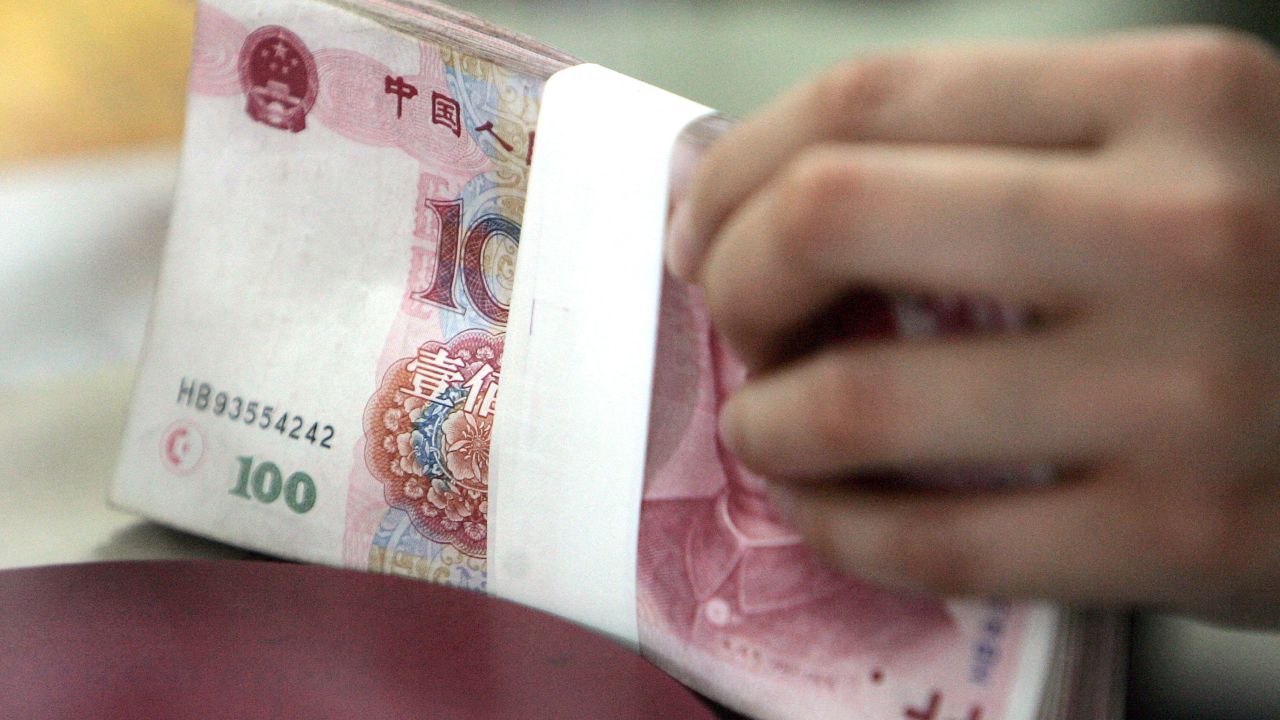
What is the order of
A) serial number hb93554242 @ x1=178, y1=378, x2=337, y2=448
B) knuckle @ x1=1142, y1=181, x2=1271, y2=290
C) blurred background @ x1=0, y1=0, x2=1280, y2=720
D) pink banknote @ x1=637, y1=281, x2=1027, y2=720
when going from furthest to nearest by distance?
blurred background @ x1=0, y1=0, x2=1280, y2=720
serial number hb93554242 @ x1=178, y1=378, x2=337, y2=448
pink banknote @ x1=637, y1=281, x2=1027, y2=720
knuckle @ x1=1142, y1=181, x2=1271, y2=290

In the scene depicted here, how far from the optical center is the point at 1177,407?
0.24 meters

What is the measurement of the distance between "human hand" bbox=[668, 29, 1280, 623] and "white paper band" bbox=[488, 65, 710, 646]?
0.10 meters

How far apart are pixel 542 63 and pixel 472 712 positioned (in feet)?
0.75

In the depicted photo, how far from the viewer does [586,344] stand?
0.39 m

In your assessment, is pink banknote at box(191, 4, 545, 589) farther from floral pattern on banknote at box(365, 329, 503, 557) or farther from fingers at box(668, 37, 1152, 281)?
fingers at box(668, 37, 1152, 281)

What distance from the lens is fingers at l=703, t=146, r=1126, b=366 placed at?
0.24m

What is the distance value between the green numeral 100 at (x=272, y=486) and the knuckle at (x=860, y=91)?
29cm

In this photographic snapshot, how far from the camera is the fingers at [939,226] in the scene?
0.77 ft

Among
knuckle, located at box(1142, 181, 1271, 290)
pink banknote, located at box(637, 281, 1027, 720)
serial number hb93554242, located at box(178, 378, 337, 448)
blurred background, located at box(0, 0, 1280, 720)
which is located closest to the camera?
knuckle, located at box(1142, 181, 1271, 290)

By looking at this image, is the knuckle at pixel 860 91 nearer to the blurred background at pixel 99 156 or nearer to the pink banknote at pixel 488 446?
the pink banknote at pixel 488 446

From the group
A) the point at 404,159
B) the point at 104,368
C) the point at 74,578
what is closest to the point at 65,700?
the point at 74,578

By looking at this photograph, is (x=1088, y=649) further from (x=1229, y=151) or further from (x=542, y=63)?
(x=542, y=63)

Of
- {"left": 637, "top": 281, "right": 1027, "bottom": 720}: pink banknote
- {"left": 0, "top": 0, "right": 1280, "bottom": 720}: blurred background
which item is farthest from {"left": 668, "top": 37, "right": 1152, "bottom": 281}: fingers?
{"left": 0, "top": 0, "right": 1280, "bottom": 720}: blurred background

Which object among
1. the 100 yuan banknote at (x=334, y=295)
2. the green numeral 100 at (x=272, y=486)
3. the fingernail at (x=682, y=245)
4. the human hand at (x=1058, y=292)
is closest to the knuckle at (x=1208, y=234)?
the human hand at (x=1058, y=292)
